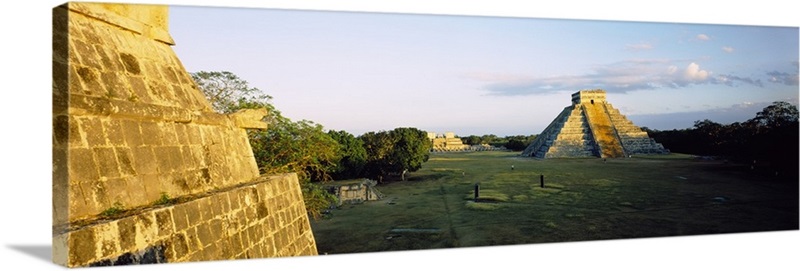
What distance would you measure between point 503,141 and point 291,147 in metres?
4.03

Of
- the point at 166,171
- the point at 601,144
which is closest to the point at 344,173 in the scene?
the point at 166,171

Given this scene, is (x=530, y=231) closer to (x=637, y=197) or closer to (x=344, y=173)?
(x=637, y=197)

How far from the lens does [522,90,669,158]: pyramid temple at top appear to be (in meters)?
10.5

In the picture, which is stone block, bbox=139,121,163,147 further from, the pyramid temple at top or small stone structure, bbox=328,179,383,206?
small stone structure, bbox=328,179,383,206

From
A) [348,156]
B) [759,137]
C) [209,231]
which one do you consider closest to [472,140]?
[348,156]

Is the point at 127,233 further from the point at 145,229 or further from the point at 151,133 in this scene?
the point at 151,133

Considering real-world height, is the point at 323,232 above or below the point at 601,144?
below

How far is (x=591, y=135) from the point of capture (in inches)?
908

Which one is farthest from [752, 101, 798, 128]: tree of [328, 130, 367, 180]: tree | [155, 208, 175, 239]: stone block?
[155, 208, 175, 239]: stone block

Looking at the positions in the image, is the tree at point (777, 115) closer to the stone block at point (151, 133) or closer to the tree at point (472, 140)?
the tree at point (472, 140)

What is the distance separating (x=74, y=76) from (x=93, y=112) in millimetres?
297

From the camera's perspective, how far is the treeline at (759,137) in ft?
26.9

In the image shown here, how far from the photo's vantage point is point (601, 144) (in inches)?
798

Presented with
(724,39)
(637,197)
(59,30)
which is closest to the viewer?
(59,30)
